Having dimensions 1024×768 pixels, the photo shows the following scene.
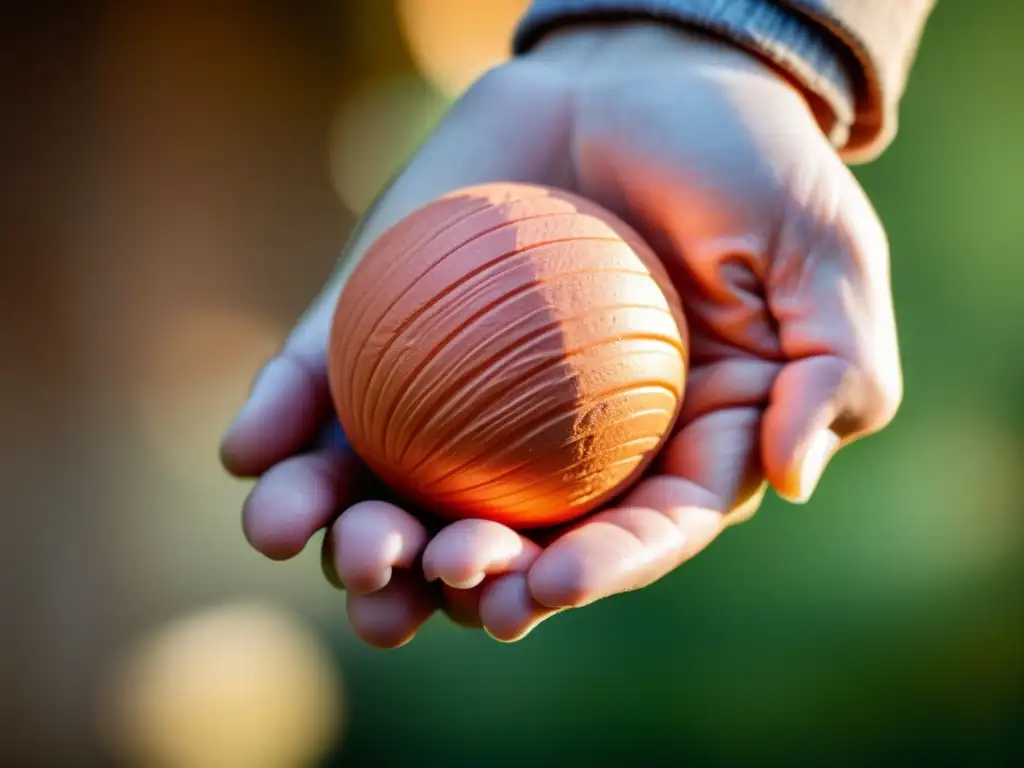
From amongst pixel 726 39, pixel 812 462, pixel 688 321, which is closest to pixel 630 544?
pixel 812 462

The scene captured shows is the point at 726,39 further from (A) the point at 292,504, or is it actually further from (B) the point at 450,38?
(B) the point at 450,38

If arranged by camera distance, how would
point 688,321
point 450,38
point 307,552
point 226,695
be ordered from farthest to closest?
point 450,38 → point 307,552 → point 226,695 → point 688,321

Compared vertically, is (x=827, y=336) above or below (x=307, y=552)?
above

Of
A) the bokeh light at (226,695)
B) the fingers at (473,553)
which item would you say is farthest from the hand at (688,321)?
the bokeh light at (226,695)

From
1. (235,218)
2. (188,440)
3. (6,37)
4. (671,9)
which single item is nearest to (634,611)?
(188,440)

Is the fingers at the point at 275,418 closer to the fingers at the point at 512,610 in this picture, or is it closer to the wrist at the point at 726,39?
the fingers at the point at 512,610

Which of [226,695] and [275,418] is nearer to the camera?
[275,418]

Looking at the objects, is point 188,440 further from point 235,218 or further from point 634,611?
point 634,611
